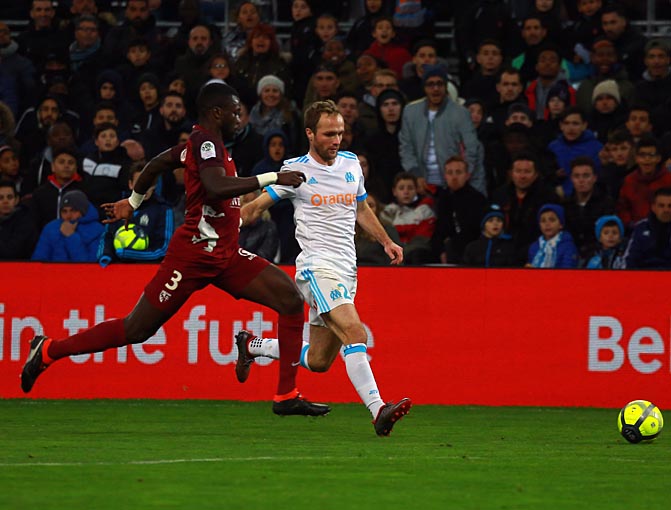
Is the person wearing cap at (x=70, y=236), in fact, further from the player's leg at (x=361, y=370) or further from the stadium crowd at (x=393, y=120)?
the player's leg at (x=361, y=370)

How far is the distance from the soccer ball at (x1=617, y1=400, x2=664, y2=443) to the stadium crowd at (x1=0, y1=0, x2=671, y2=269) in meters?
4.75

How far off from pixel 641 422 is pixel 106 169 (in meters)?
8.57

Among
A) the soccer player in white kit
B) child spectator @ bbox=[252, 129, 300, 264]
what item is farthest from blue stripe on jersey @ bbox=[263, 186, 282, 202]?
child spectator @ bbox=[252, 129, 300, 264]

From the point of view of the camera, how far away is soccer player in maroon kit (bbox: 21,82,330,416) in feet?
34.6

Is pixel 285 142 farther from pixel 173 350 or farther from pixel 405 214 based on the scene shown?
pixel 173 350

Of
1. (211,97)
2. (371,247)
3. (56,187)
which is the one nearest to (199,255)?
(211,97)

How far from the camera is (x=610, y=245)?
1509 cm

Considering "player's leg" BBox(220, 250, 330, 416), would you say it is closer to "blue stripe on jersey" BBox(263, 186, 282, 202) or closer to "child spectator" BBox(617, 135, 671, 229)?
"blue stripe on jersey" BBox(263, 186, 282, 202)

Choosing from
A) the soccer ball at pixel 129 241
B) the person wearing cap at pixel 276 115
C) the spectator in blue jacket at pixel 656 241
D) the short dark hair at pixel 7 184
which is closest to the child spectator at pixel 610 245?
the spectator in blue jacket at pixel 656 241

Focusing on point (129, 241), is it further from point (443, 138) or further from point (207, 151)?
point (207, 151)

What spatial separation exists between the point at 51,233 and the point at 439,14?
809 cm

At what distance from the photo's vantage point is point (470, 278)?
48.0ft

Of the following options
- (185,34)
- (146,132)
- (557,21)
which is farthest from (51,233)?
(557,21)

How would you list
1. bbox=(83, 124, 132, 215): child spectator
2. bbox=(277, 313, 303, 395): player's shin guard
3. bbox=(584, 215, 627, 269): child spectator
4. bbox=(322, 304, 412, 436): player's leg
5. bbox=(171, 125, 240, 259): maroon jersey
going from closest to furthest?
bbox=(322, 304, 412, 436): player's leg < bbox=(171, 125, 240, 259): maroon jersey < bbox=(277, 313, 303, 395): player's shin guard < bbox=(584, 215, 627, 269): child spectator < bbox=(83, 124, 132, 215): child spectator
